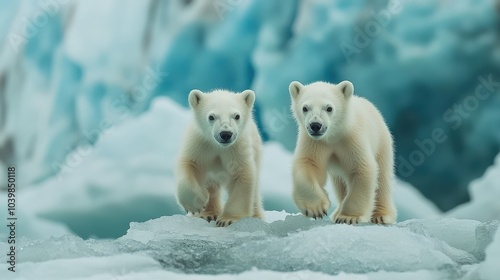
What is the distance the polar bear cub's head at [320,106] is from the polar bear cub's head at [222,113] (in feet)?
0.75

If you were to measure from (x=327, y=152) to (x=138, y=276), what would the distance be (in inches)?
42.4

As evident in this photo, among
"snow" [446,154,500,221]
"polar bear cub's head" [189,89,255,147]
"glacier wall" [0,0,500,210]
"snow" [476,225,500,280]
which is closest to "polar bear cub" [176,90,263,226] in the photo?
"polar bear cub's head" [189,89,255,147]

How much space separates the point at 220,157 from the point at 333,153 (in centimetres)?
50

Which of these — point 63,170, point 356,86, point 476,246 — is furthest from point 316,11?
point 476,246

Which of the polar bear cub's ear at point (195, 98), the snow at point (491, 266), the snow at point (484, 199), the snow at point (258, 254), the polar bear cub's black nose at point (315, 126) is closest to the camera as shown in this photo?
the snow at point (491, 266)

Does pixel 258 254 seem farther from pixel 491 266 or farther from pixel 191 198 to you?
pixel 491 266

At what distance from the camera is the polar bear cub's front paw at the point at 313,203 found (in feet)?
9.68

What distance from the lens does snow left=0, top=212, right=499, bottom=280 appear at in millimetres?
2537

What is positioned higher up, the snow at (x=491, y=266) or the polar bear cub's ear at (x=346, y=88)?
the polar bear cub's ear at (x=346, y=88)

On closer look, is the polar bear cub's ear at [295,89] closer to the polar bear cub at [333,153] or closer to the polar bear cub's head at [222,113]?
the polar bear cub at [333,153]

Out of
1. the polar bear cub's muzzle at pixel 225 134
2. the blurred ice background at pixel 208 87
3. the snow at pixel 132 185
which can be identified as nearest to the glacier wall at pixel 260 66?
the blurred ice background at pixel 208 87

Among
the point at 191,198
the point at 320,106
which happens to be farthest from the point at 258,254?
the point at 320,106

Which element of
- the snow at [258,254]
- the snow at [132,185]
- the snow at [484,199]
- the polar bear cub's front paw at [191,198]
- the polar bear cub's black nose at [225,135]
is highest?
the snow at [132,185]

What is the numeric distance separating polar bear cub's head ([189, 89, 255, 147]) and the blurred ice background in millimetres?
3754
